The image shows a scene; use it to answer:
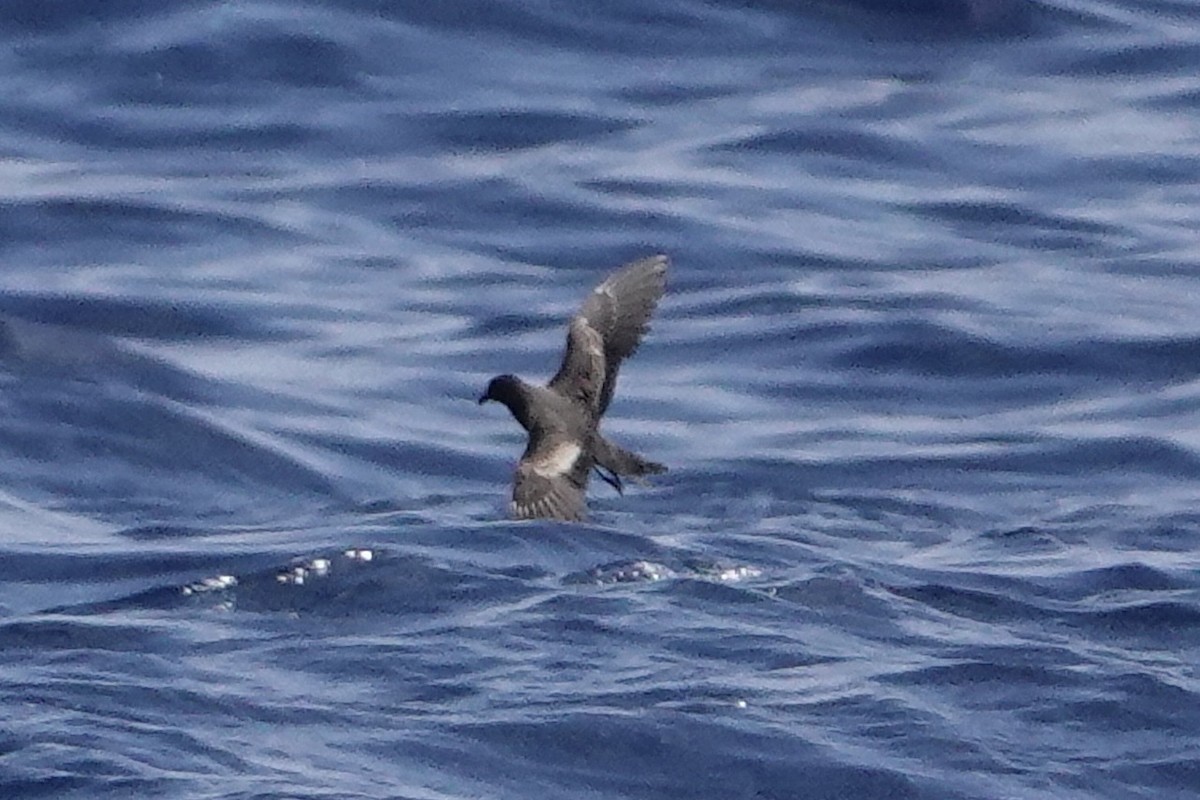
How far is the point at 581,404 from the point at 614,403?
3.04m

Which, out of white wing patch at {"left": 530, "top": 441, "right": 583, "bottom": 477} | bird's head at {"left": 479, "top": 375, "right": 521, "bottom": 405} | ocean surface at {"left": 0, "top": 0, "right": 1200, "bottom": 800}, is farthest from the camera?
bird's head at {"left": 479, "top": 375, "right": 521, "bottom": 405}

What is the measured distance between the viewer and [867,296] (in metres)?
15.7

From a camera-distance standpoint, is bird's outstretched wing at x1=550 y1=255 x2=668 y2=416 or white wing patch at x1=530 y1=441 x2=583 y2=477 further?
bird's outstretched wing at x1=550 y1=255 x2=668 y2=416

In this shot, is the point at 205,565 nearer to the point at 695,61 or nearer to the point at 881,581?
the point at 881,581

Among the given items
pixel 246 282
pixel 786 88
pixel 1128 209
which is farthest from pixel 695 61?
pixel 246 282

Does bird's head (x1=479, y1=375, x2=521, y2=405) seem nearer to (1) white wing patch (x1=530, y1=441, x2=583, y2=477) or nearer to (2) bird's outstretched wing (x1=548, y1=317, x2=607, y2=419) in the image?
(2) bird's outstretched wing (x1=548, y1=317, x2=607, y2=419)

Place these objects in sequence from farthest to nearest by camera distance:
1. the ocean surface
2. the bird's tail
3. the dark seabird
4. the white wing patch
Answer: the bird's tail < the white wing patch < the dark seabird < the ocean surface

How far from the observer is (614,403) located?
14008mm

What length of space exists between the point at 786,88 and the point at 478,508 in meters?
7.99

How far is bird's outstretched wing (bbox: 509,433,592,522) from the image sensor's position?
9703 millimetres

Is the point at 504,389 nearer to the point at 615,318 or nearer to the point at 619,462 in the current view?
the point at 619,462

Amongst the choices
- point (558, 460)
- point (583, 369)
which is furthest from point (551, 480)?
point (583, 369)

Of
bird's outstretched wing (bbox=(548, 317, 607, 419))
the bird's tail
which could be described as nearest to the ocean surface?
the bird's tail

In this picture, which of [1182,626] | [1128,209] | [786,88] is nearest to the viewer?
[1182,626]
